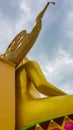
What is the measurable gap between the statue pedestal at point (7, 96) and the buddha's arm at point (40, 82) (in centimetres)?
27

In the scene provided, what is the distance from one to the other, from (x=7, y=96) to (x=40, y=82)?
0.46 metres

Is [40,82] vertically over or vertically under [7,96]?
over

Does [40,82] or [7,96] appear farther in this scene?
[40,82]

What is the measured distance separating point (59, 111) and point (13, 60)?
2.94 feet

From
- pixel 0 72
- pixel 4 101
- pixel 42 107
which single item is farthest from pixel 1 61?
pixel 42 107

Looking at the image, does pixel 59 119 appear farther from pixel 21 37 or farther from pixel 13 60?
pixel 21 37

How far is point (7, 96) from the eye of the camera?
3775 millimetres

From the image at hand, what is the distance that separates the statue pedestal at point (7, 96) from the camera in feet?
12.0

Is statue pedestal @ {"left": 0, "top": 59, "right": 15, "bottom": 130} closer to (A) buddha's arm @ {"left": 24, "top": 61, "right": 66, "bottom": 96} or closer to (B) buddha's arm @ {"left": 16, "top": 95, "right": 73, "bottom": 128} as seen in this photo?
(B) buddha's arm @ {"left": 16, "top": 95, "right": 73, "bottom": 128}

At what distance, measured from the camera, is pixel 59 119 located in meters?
3.66

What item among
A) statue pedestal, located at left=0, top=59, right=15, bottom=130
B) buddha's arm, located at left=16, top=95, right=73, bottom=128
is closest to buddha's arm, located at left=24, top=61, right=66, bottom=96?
buddha's arm, located at left=16, top=95, right=73, bottom=128

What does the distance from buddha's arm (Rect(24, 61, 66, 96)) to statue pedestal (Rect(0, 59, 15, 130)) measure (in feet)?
0.90

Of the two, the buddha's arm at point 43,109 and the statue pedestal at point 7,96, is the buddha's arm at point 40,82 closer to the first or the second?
the buddha's arm at point 43,109

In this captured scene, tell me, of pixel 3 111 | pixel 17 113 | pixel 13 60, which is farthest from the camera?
pixel 13 60
